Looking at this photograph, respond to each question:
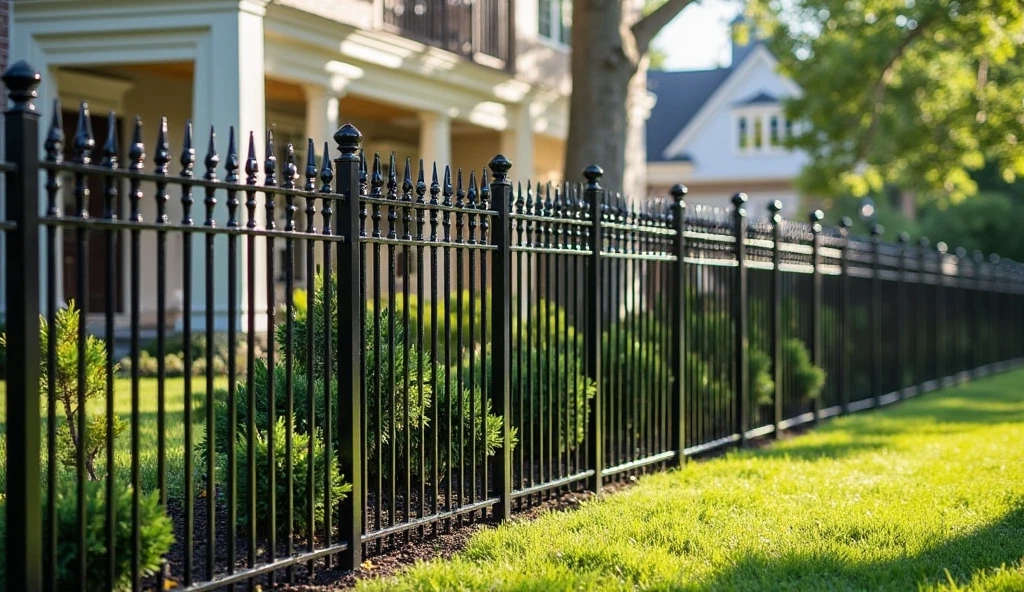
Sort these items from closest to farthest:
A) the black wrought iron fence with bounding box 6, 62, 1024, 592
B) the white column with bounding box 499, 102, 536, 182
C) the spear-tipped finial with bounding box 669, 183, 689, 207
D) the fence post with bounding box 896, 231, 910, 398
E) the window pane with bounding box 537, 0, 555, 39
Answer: the black wrought iron fence with bounding box 6, 62, 1024, 592 < the spear-tipped finial with bounding box 669, 183, 689, 207 < the fence post with bounding box 896, 231, 910, 398 < the white column with bounding box 499, 102, 536, 182 < the window pane with bounding box 537, 0, 555, 39

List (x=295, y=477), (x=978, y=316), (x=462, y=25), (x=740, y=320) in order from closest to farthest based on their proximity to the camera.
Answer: (x=295, y=477), (x=740, y=320), (x=462, y=25), (x=978, y=316)

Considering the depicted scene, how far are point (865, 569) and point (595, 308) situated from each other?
2.45 metres

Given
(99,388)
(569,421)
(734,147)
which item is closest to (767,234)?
(569,421)

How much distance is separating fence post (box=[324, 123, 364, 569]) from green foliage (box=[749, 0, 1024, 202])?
685 inches

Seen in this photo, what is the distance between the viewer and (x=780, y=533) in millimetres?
5652

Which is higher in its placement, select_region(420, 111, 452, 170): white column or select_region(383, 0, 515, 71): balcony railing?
select_region(383, 0, 515, 71): balcony railing

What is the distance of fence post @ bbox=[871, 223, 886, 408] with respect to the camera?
12.8 m

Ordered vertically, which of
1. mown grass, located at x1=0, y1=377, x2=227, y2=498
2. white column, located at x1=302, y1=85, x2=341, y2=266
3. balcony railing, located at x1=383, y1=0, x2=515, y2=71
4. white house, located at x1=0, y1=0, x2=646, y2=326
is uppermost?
balcony railing, located at x1=383, y1=0, x2=515, y2=71

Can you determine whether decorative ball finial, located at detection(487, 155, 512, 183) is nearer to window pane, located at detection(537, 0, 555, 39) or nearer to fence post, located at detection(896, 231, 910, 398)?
fence post, located at detection(896, 231, 910, 398)

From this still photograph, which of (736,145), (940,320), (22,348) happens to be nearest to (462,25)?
(940,320)

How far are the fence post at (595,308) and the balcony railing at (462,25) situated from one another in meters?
9.25

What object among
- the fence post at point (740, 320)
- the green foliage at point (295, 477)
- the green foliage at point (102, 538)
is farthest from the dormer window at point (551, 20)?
the green foliage at point (102, 538)

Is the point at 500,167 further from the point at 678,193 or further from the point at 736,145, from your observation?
the point at 736,145

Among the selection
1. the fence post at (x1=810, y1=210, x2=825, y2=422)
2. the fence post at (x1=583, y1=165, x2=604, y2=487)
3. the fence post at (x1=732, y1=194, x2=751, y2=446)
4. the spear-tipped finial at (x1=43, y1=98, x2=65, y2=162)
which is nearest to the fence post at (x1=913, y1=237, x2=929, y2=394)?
the fence post at (x1=810, y1=210, x2=825, y2=422)
